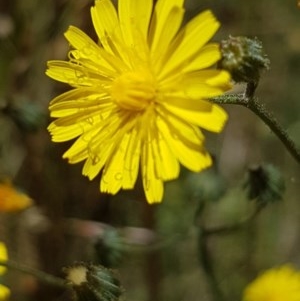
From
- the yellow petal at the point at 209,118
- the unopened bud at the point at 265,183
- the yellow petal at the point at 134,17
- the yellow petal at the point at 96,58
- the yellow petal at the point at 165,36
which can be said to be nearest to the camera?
the yellow petal at the point at 209,118

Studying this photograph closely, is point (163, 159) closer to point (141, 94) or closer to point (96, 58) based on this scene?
point (141, 94)

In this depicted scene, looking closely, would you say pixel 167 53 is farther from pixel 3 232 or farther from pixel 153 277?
pixel 3 232

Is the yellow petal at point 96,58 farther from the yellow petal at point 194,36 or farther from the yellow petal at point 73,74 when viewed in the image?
the yellow petal at point 194,36

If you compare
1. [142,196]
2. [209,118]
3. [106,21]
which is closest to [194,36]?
[209,118]

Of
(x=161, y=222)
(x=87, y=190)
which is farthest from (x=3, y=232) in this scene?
(x=161, y=222)

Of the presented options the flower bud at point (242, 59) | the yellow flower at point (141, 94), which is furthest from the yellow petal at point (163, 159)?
the flower bud at point (242, 59)

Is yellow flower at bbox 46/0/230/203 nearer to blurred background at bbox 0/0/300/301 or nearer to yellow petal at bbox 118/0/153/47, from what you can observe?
yellow petal at bbox 118/0/153/47

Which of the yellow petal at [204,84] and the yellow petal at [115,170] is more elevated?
the yellow petal at [115,170]
